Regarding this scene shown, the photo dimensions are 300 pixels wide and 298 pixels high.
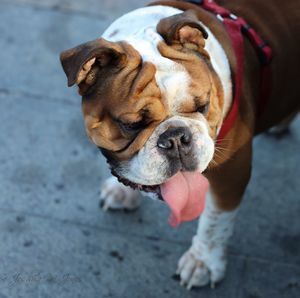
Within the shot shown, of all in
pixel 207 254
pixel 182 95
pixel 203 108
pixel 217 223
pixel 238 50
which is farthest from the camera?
pixel 207 254

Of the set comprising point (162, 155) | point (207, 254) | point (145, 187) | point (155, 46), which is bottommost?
point (207, 254)

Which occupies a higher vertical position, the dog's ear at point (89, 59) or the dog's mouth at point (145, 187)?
the dog's ear at point (89, 59)

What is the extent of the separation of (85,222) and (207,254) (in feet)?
2.64

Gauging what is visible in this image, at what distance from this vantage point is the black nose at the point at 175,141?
297cm

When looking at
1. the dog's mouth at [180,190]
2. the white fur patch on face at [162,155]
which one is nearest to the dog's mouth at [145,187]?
the dog's mouth at [180,190]

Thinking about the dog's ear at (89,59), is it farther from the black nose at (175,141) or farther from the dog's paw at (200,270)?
the dog's paw at (200,270)

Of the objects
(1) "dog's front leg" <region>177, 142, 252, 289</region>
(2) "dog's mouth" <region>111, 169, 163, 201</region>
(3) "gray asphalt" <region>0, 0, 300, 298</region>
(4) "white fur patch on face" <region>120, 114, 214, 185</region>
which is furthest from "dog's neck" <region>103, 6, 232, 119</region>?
(3) "gray asphalt" <region>0, 0, 300, 298</region>

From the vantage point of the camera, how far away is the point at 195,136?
9.91 feet

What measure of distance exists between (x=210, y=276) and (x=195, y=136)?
1.16 metres

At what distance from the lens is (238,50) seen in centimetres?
346

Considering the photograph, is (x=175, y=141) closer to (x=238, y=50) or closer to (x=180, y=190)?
(x=180, y=190)

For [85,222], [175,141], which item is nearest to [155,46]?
[175,141]

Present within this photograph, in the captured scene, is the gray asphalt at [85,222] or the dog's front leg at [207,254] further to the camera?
the gray asphalt at [85,222]

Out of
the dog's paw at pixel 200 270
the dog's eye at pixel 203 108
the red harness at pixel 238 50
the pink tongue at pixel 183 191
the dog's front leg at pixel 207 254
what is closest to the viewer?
the dog's eye at pixel 203 108
